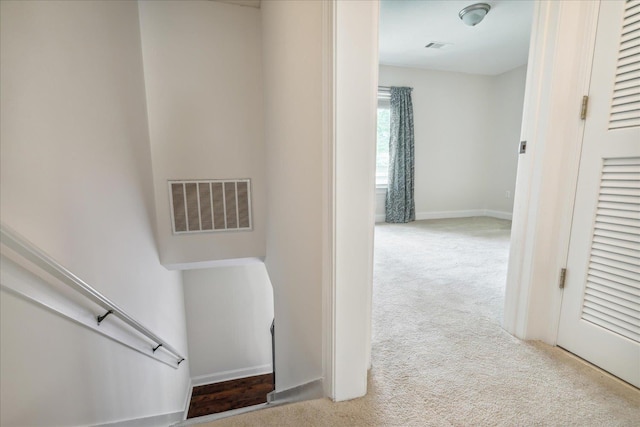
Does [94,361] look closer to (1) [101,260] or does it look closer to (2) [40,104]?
(1) [101,260]

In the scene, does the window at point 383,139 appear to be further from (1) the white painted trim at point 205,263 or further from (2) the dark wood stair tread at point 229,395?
(2) the dark wood stair tread at point 229,395

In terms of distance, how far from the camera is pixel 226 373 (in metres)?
4.02

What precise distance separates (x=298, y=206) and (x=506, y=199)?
462 centimetres

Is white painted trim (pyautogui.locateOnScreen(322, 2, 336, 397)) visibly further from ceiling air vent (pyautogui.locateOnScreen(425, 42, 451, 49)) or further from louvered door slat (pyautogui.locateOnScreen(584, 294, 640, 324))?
ceiling air vent (pyautogui.locateOnScreen(425, 42, 451, 49))

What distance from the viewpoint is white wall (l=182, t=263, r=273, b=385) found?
3693mm

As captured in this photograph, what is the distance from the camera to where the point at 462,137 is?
4.87 meters

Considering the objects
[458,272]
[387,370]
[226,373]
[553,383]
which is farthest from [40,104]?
[226,373]

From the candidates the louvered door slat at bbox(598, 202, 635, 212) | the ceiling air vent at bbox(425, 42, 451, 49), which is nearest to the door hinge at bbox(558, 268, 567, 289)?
the louvered door slat at bbox(598, 202, 635, 212)

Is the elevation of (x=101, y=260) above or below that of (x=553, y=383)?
above

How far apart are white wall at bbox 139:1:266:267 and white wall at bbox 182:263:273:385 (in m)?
1.25

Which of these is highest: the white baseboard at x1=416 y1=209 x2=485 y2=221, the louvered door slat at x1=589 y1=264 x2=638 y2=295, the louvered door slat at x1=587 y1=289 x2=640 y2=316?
the louvered door slat at x1=589 y1=264 x2=638 y2=295

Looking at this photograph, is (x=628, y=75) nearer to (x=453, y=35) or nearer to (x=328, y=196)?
(x=328, y=196)

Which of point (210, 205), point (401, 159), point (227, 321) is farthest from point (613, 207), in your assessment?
point (227, 321)

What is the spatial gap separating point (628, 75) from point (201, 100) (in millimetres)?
2645
